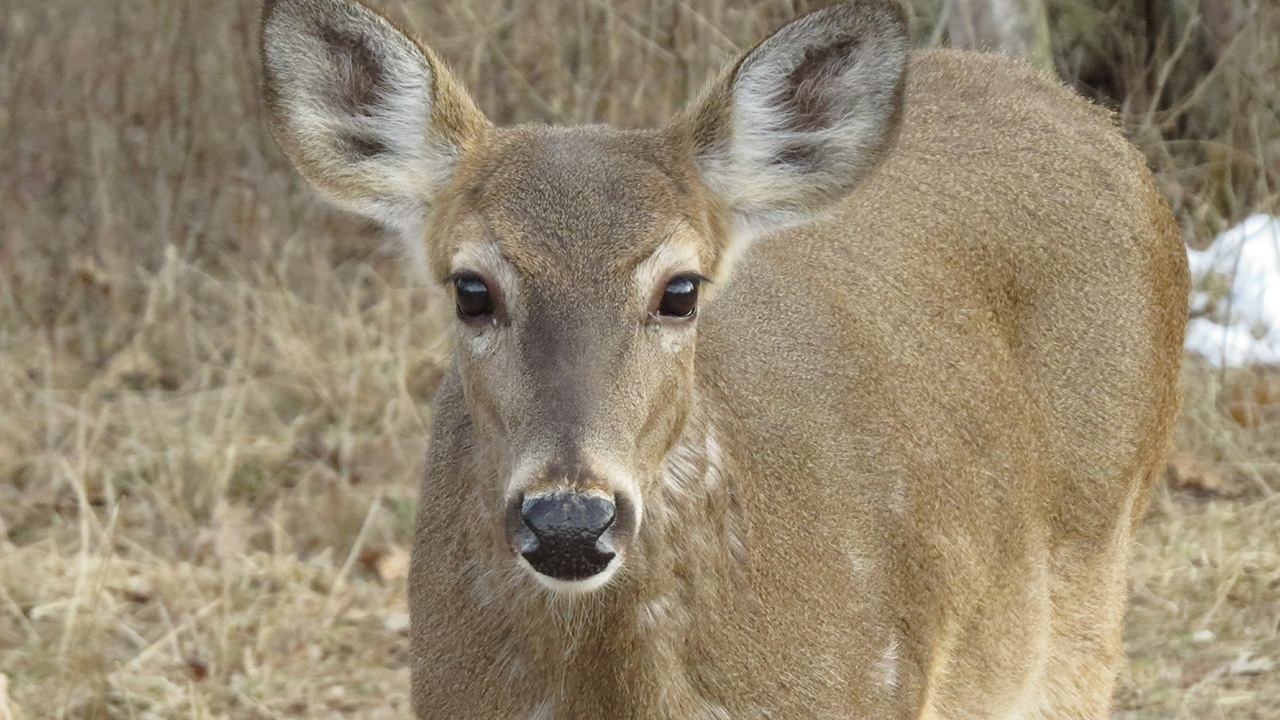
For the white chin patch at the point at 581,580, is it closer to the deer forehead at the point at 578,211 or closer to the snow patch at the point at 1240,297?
the deer forehead at the point at 578,211

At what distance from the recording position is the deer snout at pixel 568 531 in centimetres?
358

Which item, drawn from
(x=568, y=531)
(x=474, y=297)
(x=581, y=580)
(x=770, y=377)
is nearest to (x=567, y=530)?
(x=568, y=531)

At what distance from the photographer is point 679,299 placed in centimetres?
407

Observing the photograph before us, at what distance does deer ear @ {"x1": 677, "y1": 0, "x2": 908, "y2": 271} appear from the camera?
443 centimetres

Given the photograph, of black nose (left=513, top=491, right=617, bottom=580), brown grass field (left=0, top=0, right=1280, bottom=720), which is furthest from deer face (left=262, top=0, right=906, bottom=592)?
brown grass field (left=0, top=0, right=1280, bottom=720)

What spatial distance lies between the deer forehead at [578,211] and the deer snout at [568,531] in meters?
0.53

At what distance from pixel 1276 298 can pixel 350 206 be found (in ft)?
24.0

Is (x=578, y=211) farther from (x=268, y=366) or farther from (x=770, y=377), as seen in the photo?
(x=268, y=366)

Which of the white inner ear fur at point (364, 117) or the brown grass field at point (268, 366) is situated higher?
the white inner ear fur at point (364, 117)

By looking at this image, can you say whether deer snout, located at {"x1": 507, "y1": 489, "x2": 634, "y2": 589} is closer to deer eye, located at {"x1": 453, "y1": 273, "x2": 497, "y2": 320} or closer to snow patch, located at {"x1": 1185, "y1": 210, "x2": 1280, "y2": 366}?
deer eye, located at {"x1": 453, "y1": 273, "x2": 497, "y2": 320}

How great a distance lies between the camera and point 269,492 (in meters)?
8.80

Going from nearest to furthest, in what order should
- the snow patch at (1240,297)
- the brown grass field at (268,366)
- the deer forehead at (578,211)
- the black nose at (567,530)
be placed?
the black nose at (567,530), the deer forehead at (578,211), the brown grass field at (268,366), the snow patch at (1240,297)

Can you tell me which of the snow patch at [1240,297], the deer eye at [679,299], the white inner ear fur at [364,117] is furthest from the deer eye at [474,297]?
the snow patch at [1240,297]

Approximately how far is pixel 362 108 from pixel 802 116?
1088 mm
